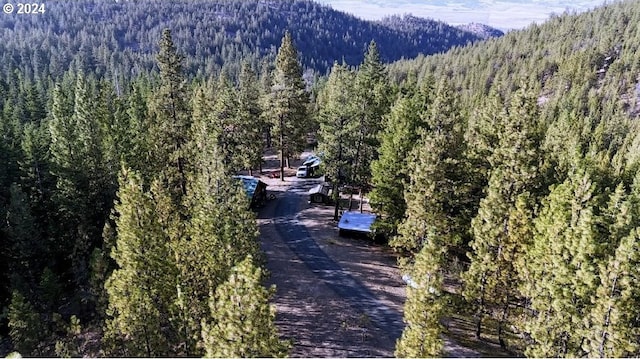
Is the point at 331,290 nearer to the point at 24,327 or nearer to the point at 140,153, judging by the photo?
the point at 24,327

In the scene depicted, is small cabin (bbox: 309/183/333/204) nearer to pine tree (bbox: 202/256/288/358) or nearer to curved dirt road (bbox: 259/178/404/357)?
curved dirt road (bbox: 259/178/404/357)

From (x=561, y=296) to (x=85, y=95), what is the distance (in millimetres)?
37450

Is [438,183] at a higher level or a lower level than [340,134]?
lower

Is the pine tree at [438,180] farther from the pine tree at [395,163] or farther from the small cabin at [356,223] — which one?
the small cabin at [356,223]

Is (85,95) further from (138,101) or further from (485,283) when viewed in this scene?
(485,283)

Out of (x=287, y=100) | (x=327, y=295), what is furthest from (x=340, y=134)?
(x=327, y=295)

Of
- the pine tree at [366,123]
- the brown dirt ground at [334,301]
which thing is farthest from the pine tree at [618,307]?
the pine tree at [366,123]

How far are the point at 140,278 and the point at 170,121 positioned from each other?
1872 centimetres

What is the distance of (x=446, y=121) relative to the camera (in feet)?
88.4

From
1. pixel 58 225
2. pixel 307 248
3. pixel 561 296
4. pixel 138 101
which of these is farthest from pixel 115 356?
pixel 138 101

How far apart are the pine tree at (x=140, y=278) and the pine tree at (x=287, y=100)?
28269 mm

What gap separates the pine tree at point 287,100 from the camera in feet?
156

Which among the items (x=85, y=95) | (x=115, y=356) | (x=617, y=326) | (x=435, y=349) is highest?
(x=85, y=95)

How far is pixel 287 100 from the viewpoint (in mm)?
47688
